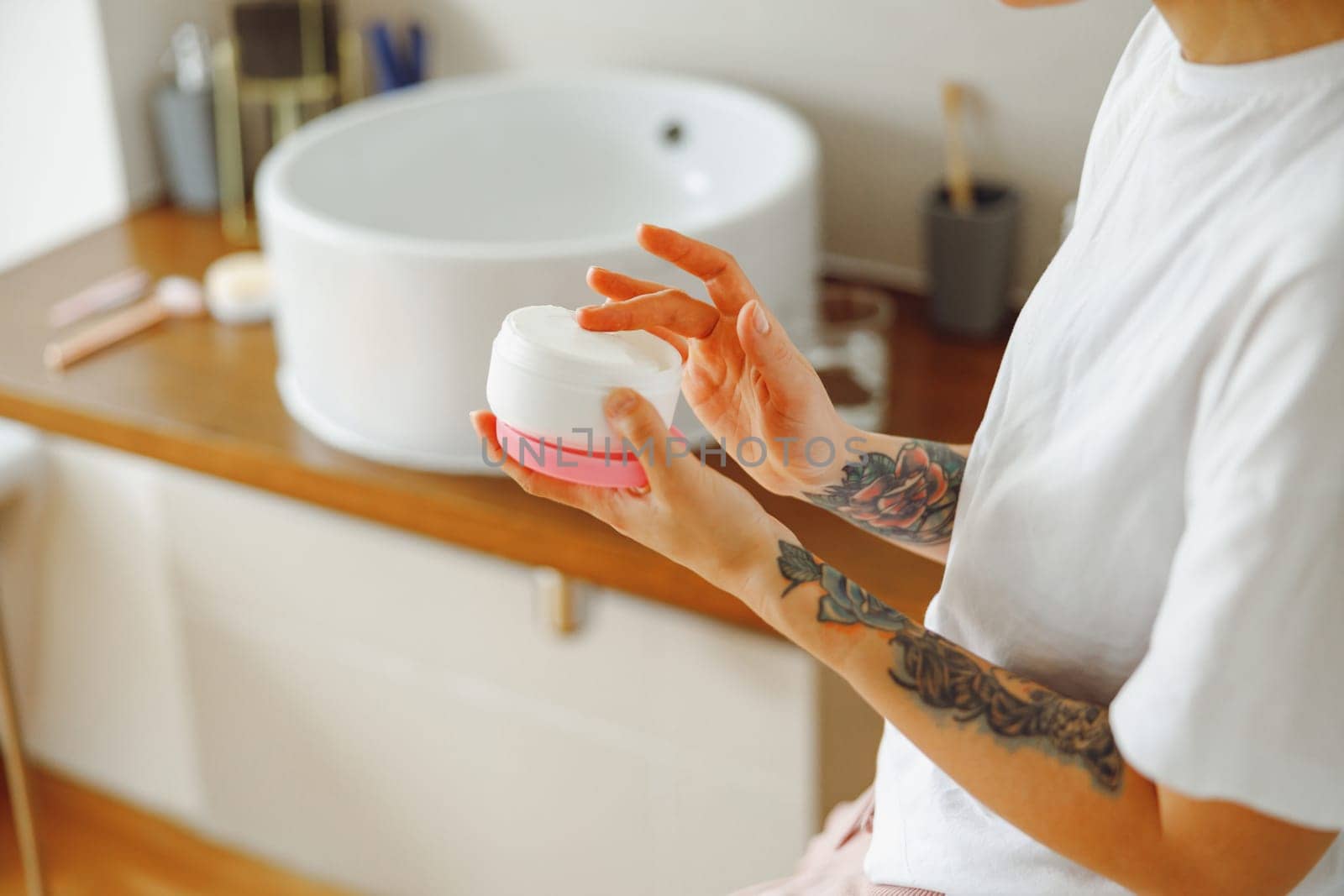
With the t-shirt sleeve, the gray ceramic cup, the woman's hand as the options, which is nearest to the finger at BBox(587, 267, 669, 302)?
the woman's hand

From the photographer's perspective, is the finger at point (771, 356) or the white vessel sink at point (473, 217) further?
the white vessel sink at point (473, 217)

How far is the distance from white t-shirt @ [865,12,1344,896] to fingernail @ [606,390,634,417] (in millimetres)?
169

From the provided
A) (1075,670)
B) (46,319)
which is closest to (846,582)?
(1075,670)

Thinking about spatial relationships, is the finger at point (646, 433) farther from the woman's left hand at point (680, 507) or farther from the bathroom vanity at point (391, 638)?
the bathroom vanity at point (391, 638)

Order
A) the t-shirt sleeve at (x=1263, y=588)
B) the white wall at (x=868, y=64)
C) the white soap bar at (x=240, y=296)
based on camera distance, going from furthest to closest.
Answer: the white soap bar at (x=240, y=296)
the white wall at (x=868, y=64)
the t-shirt sleeve at (x=1263, y=588)

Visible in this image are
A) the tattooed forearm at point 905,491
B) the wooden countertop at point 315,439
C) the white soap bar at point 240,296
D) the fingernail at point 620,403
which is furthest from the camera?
the white soap bar at point 240,296

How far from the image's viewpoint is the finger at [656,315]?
58cm

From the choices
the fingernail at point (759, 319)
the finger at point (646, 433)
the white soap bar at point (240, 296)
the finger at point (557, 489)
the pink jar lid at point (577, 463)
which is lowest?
the white soap bar at point (240, 296)

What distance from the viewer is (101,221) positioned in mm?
1541

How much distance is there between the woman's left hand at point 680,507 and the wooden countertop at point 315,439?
0.31 metres

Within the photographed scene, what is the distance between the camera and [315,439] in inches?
45.2

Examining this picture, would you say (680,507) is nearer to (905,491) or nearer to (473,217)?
(905,491)

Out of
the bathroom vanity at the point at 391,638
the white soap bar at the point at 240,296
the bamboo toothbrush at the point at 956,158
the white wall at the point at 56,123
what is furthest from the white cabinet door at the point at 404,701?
the bamboo toothbrush at the point at 956,158

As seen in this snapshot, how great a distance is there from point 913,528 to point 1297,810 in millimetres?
269
